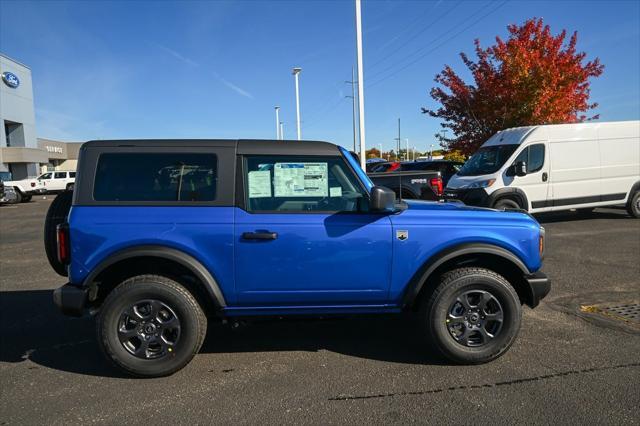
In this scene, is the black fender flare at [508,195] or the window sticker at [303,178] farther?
the black fender flare at [508,195]

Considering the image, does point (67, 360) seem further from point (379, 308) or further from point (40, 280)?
point (40, 280)

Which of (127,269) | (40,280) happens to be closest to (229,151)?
(127,269)

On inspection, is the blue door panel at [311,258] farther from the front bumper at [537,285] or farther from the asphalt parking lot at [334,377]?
the front bumper at [537,285]

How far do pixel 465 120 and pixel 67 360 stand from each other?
627 inches

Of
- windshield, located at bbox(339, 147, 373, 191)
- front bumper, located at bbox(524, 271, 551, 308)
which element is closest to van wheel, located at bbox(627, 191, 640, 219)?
front bumper, located at bbox(524, 271, 551, 308)

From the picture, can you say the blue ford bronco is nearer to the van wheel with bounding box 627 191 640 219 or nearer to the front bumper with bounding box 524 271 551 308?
the front bumper with bounding box 524 271 551 308

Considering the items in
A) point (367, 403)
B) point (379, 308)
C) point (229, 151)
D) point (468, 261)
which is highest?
point (229, 151)

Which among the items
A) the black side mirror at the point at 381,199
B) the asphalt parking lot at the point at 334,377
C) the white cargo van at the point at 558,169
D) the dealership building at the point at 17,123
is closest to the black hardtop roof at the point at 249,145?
the black side mirror at the point at 381,199

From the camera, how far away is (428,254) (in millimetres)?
3648

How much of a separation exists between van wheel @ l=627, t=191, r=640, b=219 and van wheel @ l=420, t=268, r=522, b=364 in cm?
990

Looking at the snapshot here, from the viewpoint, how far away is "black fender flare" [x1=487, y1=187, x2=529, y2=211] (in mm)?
10297

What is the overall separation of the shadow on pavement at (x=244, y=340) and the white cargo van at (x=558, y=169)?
6704 mm

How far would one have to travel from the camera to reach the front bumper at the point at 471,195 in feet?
33.8

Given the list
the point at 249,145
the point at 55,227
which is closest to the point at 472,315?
the point at 249,145
